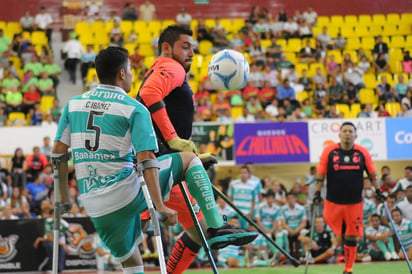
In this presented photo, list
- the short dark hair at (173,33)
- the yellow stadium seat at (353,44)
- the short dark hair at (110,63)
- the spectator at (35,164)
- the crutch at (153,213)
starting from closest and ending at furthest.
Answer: the crutch at (153,213) < the short dark hair at (110,63) < the short dark hair at (173,33) < the spectator at (35,164) < the yellow stadium seat at (353,44)

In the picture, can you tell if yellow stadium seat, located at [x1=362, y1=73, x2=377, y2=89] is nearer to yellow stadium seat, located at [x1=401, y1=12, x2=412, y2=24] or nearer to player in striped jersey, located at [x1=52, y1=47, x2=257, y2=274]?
yellow stadium seat, located at [x1=401, y1=12, x2=412, y2=24]

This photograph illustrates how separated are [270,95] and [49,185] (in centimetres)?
746

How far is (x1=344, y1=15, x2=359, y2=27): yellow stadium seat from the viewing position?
25.5 m

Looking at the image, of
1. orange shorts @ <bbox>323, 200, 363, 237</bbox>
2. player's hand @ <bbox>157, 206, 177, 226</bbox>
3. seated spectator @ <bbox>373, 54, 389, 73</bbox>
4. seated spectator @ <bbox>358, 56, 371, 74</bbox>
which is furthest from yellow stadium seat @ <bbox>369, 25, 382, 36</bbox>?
player's hand @ <bbox>157, 206, 177, 226</bbox>

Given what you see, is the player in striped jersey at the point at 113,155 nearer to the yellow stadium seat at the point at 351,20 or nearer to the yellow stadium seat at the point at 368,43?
the yellow stadium seat at the point at 368,43

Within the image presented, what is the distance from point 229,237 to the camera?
17.7 ft

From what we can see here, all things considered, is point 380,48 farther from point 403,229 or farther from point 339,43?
point 403,229

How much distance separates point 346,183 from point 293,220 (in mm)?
4084

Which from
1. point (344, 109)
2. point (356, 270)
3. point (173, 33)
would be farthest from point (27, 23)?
point (173, 33)

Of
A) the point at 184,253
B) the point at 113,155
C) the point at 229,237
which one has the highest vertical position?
the point at 113,155

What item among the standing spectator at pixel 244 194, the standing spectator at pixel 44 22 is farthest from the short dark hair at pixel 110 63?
the standing spectator at pixel 44 22

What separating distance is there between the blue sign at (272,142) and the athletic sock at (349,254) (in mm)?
6773

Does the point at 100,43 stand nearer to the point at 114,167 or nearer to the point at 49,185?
the point at 49,185

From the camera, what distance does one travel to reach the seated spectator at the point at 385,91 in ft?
66.1
